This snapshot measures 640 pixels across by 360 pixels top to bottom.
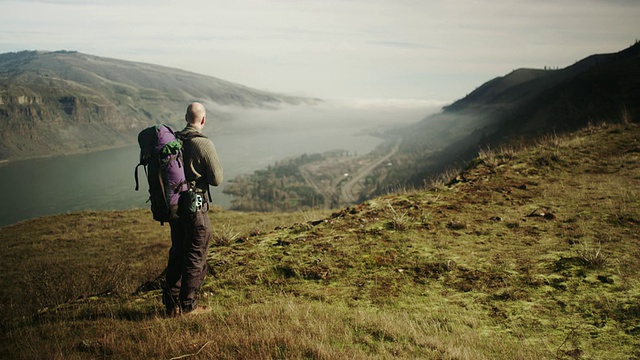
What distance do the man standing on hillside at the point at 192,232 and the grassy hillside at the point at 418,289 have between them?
1.01 ft

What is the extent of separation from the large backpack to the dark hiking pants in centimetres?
30

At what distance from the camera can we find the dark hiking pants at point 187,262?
4547mm

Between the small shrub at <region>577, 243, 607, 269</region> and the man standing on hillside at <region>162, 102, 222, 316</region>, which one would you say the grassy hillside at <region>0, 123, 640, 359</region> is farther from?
the man standing on hillside at <region>162, 102, 222, 316</region>

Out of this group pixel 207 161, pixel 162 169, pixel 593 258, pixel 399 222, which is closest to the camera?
pixel 162 169

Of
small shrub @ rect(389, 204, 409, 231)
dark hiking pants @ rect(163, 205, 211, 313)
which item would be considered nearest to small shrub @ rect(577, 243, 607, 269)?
small shrub @ rect(389, 204, 409, 231)

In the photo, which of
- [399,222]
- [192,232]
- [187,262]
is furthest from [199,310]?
[399,222]

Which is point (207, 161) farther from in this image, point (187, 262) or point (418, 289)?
point (418, 289)

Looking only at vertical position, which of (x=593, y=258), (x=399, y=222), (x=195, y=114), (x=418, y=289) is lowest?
(x=418, y=289)

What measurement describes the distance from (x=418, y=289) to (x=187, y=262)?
332cm

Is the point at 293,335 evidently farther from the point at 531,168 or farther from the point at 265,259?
the point at 531,168

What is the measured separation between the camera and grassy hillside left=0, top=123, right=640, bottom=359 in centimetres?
354

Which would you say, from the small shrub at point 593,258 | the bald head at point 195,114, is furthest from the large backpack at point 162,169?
the small shrub at point 593,258

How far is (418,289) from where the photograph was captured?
4.98m

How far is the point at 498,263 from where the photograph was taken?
5.35 m
